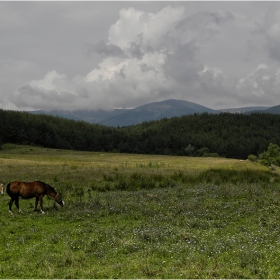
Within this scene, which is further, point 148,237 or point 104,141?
point 104,141

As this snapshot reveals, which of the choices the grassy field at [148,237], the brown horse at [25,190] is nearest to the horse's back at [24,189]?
the brown horse at [25,190]

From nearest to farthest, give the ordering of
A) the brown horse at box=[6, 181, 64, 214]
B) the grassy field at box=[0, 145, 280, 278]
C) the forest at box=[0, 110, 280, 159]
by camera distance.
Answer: the grassy field at box=[0, 145, 280, 278] → the brown horse at box=[6, 181, 64, 214] → the forest at box=[0, 110, 280, 159]

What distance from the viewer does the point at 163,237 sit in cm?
1390

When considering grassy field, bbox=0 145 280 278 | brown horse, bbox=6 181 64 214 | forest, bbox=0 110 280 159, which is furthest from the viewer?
forest, bbox=0 110 280 159

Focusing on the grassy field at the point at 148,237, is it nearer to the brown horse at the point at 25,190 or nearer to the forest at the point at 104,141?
the brown horse at the point at 25,190

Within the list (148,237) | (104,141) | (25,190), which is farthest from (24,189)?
(104,141)

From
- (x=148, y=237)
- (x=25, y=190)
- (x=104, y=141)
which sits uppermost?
(x=104, y=141)

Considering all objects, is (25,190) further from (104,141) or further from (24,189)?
(104,141)

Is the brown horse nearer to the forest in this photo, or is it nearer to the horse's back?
the horse's back

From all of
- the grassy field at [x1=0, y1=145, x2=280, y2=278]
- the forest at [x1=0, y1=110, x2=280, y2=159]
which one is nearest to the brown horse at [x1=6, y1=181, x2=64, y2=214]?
the grassy field at [x1=0, y1=145, x2=280, y2=278]

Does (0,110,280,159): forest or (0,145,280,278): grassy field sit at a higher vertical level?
(0,110,280,159): forest

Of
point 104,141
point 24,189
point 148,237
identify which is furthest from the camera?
point 104,141

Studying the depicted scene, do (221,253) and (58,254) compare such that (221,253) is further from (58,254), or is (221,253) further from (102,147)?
(102,147)

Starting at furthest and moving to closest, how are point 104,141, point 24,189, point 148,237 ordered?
1. point 104,141
2. point 24,189
3. point 148,237
